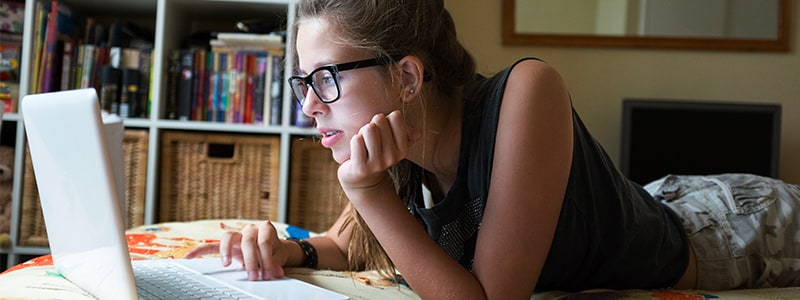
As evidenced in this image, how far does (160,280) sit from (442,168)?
1.28 ft

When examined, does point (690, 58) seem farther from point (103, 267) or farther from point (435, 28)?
point (103, 267)

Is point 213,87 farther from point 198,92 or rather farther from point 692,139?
point 692,139

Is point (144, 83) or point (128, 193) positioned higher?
point (144, 83)

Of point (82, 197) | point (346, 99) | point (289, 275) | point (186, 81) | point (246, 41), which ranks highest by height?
point (246, 41)

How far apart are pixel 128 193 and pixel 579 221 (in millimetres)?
1524

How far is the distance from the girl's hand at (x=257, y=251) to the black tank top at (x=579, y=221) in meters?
0.20

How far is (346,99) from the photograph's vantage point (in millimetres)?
Result: 896

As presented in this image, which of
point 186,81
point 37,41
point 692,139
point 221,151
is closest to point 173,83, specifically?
point 186,81

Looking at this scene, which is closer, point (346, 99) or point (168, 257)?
point (346, 99)

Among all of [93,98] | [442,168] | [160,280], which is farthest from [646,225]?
[93,98]

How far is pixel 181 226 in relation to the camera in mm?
1400

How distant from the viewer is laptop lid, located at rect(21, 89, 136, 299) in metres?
0.59

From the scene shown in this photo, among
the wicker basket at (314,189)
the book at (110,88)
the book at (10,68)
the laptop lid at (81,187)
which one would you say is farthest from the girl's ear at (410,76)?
the book at (10,68)

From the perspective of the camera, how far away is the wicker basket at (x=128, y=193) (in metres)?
2.12
